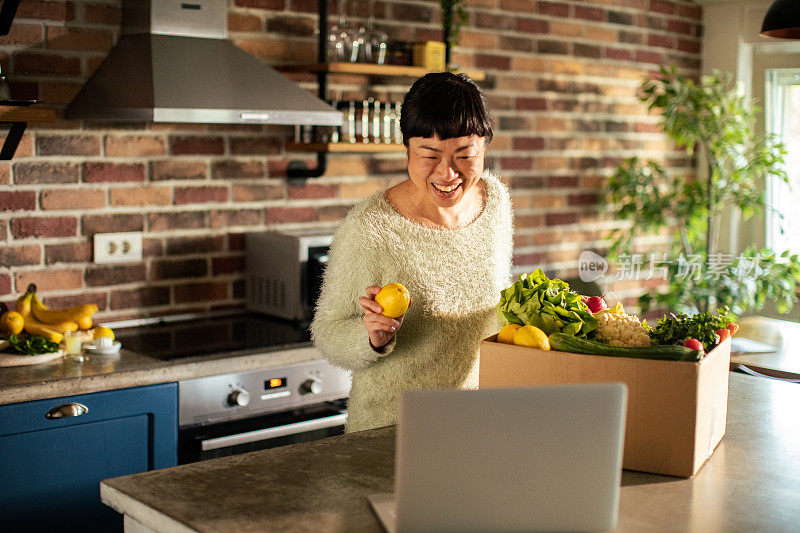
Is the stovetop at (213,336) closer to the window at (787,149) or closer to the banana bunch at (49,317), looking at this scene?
the banana bunch at (49,317)

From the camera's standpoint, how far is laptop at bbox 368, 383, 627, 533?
3.73ft

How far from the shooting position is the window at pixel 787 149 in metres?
4.81

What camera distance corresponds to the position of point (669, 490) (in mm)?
1457

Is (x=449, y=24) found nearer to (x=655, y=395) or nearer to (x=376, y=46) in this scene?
(x=376, y=46)

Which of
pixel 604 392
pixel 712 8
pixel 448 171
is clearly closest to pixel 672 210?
pixel 712 8

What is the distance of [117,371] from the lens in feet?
8.26

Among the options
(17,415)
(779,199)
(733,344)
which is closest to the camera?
(17,415)

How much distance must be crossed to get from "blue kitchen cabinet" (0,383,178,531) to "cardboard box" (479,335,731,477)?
136cm

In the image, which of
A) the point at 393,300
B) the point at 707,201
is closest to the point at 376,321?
the point at 393,300

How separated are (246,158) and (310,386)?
0.95m

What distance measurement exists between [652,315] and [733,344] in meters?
2.35

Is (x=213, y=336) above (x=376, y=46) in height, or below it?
below

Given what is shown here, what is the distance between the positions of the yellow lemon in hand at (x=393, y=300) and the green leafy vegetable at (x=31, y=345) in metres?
1.34

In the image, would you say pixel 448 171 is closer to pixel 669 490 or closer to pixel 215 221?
pixel 669 490
